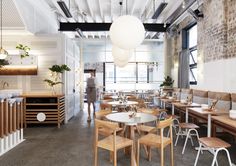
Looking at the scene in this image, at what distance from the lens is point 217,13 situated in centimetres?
573

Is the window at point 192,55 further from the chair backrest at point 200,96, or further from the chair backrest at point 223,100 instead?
the chair backrest at point 223,100

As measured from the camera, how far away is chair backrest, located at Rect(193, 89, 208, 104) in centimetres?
618

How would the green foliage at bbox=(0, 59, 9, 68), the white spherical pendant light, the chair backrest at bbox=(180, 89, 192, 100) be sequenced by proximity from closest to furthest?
the white spherical pendant light, the green foliage at bbox=(0, 59, 9, 68), the chair backrest at bbox=(180, 89, 192, 100)

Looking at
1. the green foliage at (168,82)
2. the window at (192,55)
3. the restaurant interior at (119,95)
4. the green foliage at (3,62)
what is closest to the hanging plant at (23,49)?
the restaurant interior at (119,95)

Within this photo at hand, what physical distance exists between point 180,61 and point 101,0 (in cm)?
409

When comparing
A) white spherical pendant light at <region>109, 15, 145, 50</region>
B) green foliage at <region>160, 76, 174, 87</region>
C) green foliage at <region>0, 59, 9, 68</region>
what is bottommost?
green foliage at <region>160, 76, 174, 87</region>

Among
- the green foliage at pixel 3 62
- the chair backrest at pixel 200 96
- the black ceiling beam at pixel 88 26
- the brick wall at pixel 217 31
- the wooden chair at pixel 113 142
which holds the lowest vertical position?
the wooden chair at pixel 113 142

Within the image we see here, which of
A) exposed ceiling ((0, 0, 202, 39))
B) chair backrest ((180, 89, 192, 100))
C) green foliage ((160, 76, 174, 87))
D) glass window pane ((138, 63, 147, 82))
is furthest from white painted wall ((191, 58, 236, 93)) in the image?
glass window pane ((138, 63, 147, 82))

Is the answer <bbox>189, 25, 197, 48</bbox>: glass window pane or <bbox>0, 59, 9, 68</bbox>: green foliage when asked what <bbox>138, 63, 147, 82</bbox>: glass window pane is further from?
<bbox>0, 59, 9, 68</bbox>: green foliage

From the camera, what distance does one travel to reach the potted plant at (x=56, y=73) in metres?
6.38

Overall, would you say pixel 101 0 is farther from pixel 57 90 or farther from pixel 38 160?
pixel 38 160

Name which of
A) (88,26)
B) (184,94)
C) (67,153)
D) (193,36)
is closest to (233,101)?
(184,94)

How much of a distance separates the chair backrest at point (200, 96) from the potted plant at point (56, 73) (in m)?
4.21

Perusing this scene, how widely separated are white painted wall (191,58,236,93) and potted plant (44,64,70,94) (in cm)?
433
